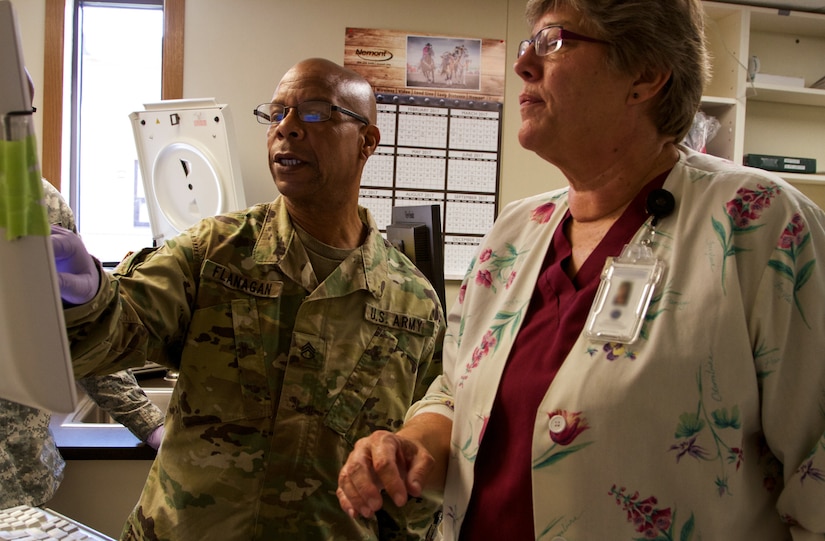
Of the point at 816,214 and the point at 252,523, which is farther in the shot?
the point at 252,523

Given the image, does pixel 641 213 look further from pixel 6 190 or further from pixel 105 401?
pixel 105 401

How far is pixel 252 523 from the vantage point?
1.25m

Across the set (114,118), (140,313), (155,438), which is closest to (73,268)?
(140,313)

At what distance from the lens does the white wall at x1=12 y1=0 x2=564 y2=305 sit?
3344 millimetres

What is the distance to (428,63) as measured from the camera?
3.48m

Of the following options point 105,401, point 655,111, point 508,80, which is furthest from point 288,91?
point 508,80

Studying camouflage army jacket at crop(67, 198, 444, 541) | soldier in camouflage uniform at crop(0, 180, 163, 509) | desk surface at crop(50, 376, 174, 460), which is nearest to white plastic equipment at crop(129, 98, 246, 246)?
soldier in camouflage uniform at crop(0, 180, 163, 509)

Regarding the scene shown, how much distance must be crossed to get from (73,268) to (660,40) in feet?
2.79

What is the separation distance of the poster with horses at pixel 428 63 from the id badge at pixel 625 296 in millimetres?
2724

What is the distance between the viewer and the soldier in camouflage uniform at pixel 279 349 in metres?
1.24

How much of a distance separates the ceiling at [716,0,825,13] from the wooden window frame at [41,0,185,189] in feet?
8.74

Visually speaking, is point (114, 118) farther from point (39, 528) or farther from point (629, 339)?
point (629, 339)

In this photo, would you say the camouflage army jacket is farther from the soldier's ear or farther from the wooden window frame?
the wooden window frame

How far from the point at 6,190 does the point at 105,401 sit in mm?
1367
